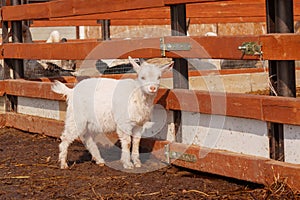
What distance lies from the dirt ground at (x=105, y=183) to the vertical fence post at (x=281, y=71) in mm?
318

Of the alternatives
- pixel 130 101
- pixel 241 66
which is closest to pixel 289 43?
pixel 130 101

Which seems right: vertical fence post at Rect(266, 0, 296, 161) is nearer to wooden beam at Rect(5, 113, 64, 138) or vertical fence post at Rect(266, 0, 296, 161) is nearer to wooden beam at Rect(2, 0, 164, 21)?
wooden beam at Rect(2, 0, 164, 21)

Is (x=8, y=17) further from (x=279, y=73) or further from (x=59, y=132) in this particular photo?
(x=279, y=73)

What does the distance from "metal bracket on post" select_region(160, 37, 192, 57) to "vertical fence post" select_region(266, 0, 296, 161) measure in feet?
3.05

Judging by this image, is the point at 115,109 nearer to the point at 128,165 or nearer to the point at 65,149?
the point at 128,165

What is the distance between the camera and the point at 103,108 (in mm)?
5629

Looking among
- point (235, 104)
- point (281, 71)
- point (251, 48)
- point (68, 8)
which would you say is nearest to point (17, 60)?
point (68, 8)

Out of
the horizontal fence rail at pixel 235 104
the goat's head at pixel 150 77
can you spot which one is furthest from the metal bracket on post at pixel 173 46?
the horizontal fence rail at pixel 235 104

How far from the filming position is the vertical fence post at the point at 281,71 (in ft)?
14.7

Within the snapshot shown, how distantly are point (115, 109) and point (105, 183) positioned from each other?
0.81m

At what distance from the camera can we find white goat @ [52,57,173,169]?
532cm

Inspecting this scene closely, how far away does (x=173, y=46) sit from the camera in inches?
215

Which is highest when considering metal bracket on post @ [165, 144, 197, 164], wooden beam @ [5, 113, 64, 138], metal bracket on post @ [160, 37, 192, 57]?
metal bracket on post @ [160, 37, 192, 57]

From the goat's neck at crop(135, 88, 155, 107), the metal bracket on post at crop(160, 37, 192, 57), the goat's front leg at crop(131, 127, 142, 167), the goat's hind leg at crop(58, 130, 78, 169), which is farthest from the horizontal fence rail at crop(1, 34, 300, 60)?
the goat's hind leg at crop(58, 130, 78, 169)
